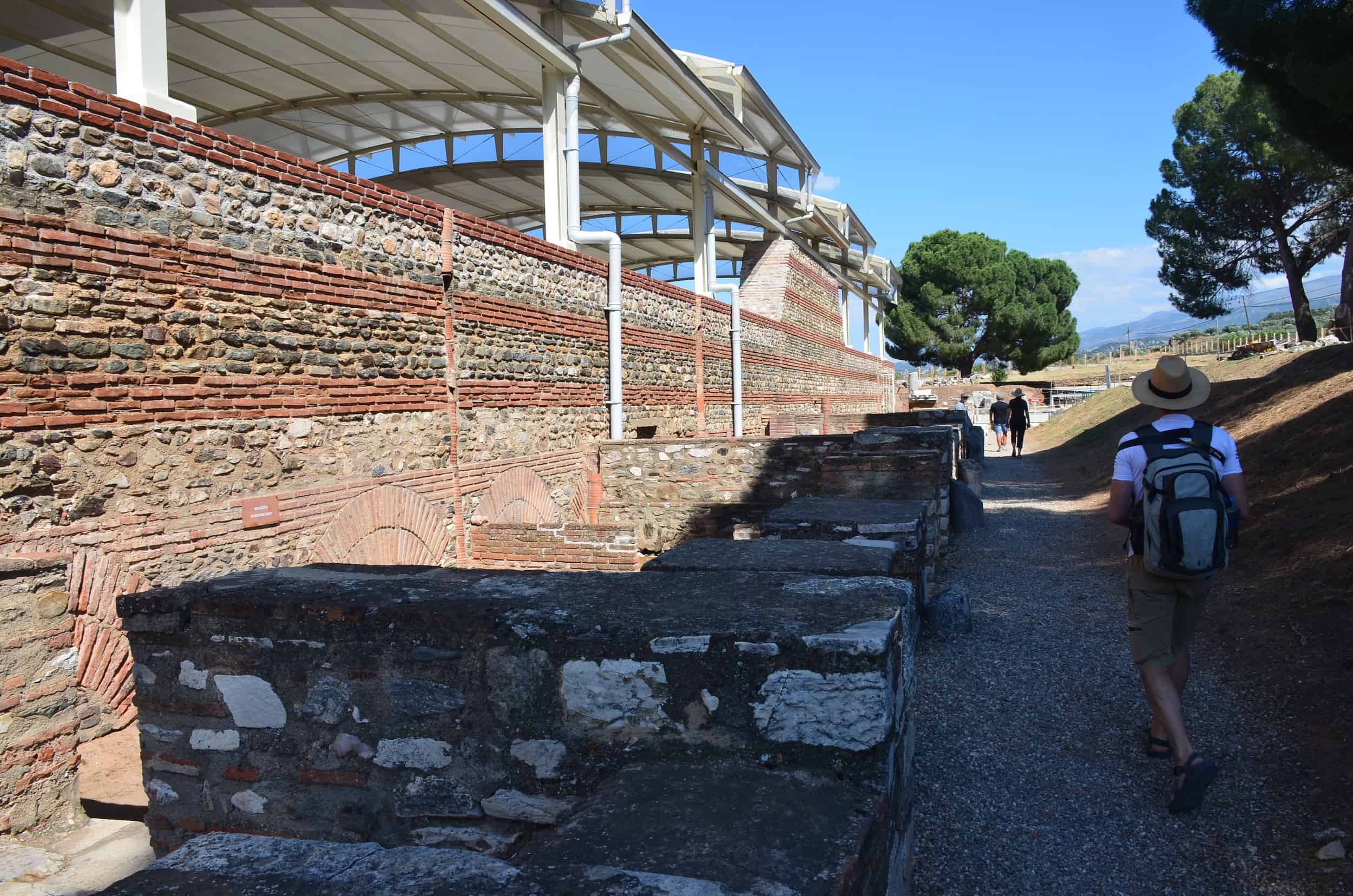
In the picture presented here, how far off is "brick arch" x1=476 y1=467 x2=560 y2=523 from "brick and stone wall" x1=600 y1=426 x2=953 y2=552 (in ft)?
2.96

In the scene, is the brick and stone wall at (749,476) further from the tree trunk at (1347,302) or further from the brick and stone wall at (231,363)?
the tree trunk at (1347,302)

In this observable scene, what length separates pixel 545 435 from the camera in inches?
330

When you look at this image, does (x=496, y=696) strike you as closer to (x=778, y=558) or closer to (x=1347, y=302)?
(x=778, y=558)

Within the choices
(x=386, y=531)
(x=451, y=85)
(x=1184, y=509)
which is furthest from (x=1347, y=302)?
(x=386, y=531)

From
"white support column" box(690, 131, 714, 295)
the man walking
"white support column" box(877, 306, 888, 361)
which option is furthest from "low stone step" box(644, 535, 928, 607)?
"white support column" box(877, 306, 888, 361)

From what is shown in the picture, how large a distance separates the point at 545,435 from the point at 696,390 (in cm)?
472

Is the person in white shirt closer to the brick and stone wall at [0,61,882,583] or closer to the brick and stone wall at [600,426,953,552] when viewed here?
the brick and stone wall at [600,426,953,552]

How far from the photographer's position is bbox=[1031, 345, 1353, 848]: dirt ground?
12.1 feet

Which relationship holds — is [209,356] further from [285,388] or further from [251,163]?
[251,163]

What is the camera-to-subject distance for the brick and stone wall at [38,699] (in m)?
3.52

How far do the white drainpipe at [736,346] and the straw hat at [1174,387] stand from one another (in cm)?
1034

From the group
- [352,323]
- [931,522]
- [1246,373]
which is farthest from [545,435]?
[1246,373]

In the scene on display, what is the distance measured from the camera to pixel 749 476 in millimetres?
8281

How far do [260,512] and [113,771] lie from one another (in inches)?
63.8
